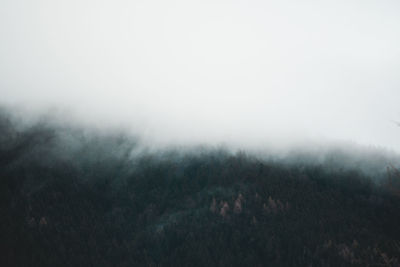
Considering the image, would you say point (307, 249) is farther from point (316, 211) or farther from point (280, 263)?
point (316, 211)

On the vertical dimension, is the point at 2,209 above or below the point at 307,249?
above

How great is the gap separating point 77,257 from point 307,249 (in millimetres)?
116492

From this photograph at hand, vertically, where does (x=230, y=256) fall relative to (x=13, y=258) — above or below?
below

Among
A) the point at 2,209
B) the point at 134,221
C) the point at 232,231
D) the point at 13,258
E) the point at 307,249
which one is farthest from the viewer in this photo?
the point at 134,221

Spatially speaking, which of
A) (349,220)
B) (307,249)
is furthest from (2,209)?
(349,220)

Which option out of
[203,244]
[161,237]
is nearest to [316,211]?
[203,244]

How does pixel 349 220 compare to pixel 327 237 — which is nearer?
pixel 327 237

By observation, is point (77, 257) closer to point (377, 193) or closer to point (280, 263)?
point (280, 263)

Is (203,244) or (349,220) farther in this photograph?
(349,220)

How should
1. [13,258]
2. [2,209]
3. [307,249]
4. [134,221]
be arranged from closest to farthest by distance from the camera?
[13,258] < [307,249] < [2,209] < [134,221]

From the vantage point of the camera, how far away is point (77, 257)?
153500mm

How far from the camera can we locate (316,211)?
573 feet

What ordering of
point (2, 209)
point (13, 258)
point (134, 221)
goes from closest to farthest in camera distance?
point (13, 258) < point (2, 209) < point (134, 221)

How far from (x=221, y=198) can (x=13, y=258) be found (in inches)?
4495
